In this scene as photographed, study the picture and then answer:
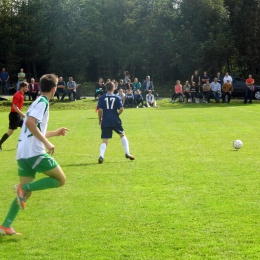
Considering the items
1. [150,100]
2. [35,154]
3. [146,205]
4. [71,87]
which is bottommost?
[150,100]

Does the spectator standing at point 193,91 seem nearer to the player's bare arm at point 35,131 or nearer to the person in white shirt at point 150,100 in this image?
the person in white shirt at point 150,100

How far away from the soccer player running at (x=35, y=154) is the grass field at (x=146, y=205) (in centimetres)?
49

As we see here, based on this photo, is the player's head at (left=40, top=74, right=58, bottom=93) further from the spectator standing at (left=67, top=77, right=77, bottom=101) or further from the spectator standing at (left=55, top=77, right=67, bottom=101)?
the spectator standing at (left=55, top=77, right=67, bottom=101)

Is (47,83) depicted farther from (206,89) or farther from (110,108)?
(206,89)

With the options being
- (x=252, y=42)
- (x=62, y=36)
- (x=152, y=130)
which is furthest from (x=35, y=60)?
(x=152, y=130)

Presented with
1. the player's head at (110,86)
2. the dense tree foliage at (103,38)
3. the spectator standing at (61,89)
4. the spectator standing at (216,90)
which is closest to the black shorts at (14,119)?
the player's head at (110,86)

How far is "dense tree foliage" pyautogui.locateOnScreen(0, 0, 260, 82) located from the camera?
51.6 m

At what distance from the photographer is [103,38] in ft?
180

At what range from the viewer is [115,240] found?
6.27 m

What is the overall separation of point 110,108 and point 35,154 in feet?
20.1

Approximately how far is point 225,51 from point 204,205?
40.9 meters

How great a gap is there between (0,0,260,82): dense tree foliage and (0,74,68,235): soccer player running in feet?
145

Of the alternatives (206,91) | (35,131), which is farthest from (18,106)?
(206,91)

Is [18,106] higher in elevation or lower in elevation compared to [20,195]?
higher
